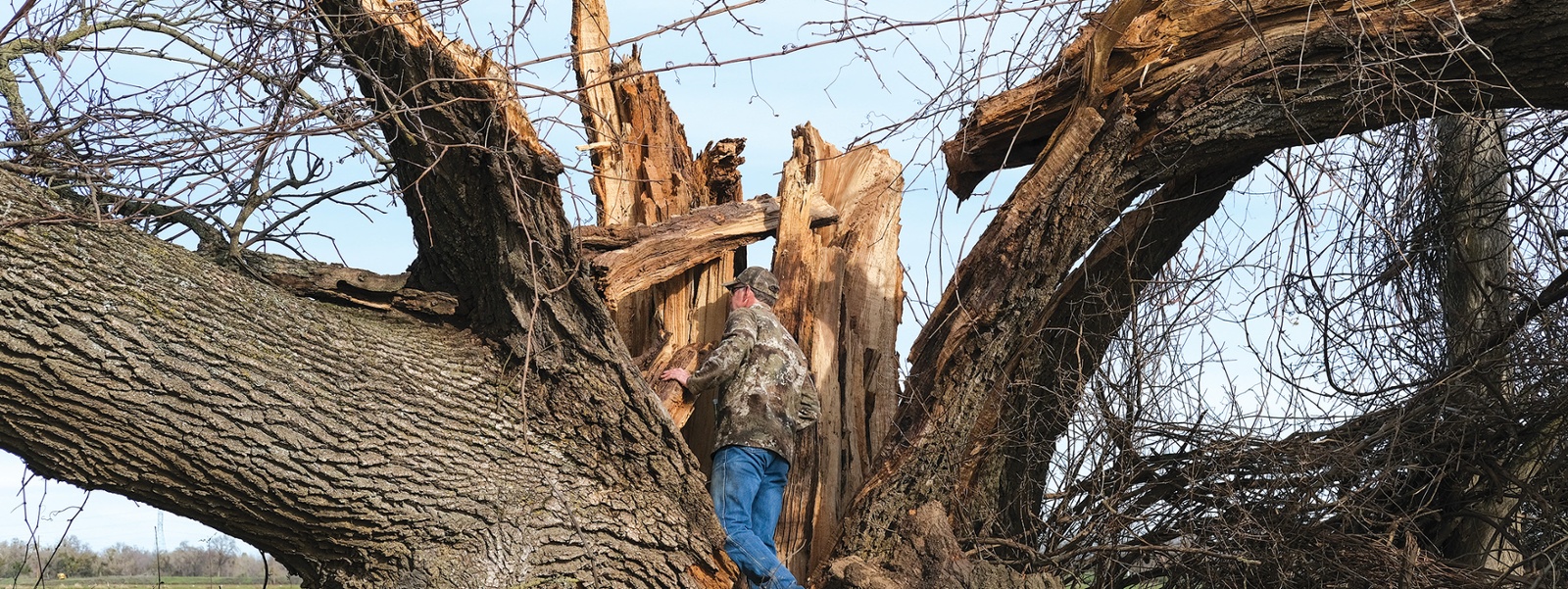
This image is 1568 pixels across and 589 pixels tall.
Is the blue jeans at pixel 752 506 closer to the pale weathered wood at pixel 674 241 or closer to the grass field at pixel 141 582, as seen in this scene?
the pale weathered wood at pixel 674 241

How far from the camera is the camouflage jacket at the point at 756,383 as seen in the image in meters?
6.00

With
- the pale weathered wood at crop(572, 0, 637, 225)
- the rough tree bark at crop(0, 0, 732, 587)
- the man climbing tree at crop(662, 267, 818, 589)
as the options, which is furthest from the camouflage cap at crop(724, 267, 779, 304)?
the rough tree bark at crop(0, 0, 732, 587)

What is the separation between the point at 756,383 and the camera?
239 inches

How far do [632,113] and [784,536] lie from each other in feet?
10.4

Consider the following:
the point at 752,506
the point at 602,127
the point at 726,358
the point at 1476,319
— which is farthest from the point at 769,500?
the point at 1476,319

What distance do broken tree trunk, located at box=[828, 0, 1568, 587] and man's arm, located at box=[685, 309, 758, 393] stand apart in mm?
942

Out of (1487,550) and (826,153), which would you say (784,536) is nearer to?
(826,153)

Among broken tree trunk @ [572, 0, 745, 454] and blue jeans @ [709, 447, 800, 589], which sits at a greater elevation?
broken tree trunk @ [572, 0, 745, 454]

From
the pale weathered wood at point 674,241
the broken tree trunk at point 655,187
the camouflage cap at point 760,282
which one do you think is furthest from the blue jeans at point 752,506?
the pale weathered wood at point 674,241

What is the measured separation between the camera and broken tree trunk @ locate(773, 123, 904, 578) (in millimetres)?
6562

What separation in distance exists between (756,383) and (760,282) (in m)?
0.71

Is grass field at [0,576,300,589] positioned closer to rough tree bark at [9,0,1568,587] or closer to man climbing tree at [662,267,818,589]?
man climbing tree at [662,267,818,589]

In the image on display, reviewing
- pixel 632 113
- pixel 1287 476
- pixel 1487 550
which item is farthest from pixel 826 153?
pixel 1487 550

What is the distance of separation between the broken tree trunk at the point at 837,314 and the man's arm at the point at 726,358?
2.65ft
